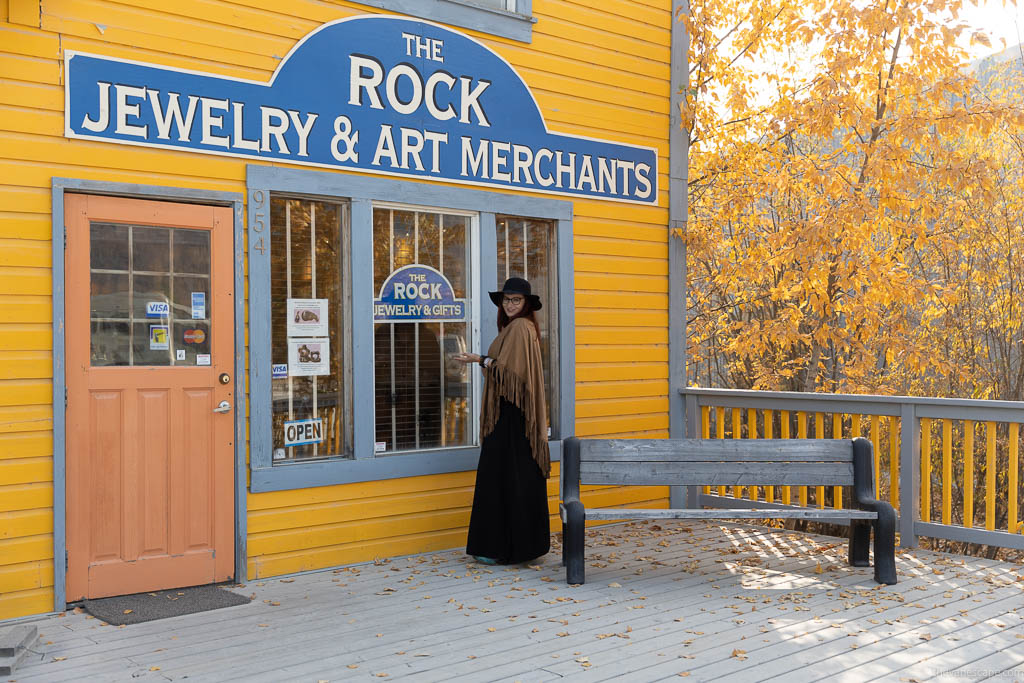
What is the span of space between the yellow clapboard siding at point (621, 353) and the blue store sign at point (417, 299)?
45.7 inches

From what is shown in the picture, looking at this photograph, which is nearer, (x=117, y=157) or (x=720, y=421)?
(x=117, y=157)

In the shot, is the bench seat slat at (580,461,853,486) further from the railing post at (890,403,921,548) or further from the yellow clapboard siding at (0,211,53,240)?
the yellow clapboard siding at (0,211,53,240)

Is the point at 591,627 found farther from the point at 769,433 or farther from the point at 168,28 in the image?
the point at 769,433

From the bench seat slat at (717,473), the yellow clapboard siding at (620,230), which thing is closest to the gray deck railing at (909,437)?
the bench seat slat at (717,473)

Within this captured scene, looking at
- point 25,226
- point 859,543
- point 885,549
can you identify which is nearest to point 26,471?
point 25,226

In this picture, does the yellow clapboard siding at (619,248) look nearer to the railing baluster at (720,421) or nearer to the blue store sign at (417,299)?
the blue store sign at (417,299)

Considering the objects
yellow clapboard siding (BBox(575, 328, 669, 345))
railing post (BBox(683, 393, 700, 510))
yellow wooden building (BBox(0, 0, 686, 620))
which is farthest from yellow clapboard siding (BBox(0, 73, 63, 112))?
railing post (BBox(683, 393, 700, 510))

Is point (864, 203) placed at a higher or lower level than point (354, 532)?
higher

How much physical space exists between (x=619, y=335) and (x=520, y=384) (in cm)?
179

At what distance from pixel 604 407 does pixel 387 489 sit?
206 cm

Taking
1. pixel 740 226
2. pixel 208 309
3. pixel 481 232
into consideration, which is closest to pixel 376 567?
pixel 208 309

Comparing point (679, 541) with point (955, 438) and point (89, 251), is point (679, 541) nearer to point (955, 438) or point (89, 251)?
point (89, 251)

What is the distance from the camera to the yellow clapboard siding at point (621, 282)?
25.2ft

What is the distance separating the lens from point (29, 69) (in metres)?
5.12
